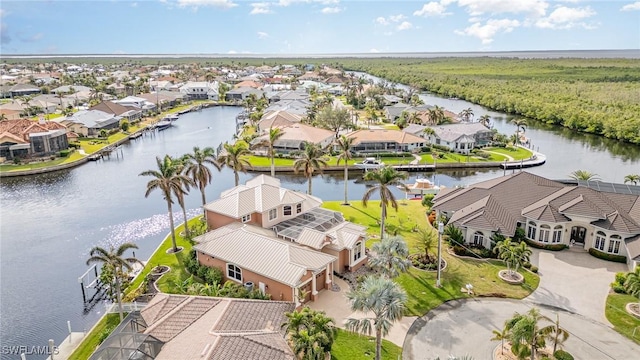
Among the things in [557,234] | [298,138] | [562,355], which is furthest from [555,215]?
[298,138]

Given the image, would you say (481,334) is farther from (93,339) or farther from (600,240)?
(93,339)

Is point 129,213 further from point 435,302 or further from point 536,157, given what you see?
point 536,157

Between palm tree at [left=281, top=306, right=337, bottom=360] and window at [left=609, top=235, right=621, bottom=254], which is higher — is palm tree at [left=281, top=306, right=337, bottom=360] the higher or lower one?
the higher one

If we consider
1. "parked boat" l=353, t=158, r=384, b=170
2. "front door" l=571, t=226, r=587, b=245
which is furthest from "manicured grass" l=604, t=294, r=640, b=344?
"parked boat" l=353, t=158, r=384, b=170

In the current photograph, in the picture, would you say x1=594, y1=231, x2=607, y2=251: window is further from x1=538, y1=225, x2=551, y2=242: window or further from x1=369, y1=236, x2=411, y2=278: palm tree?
x1=369, y1=236, x2=411, y2=278: palm tree

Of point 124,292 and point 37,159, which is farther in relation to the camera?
point 37,159

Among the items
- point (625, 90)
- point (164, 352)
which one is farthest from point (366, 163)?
point (625, 90)

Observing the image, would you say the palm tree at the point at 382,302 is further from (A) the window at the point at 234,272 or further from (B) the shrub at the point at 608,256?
(B) the shrub at the point at 608,256
